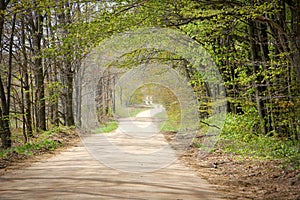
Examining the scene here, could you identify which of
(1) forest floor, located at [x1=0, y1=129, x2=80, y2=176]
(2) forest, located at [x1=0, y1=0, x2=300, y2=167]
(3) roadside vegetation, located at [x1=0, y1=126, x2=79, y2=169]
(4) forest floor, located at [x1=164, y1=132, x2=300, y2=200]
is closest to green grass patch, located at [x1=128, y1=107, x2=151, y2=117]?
(3) roadside vegetation, located at [x1=0, y1=126, x2=79, y2=169]

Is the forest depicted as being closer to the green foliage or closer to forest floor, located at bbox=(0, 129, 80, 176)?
the green foliage

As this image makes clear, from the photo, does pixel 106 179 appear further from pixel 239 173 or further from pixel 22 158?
pixel 22 158

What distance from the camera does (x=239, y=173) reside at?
28.1 feet

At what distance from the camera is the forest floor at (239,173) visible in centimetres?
662

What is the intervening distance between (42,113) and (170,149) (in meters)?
9.21

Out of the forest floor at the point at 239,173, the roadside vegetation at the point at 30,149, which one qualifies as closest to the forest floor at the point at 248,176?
the forest floor at the point at 239,173

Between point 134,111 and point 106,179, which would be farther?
point 134,111

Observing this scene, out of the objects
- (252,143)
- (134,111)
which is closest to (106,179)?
(252,143)

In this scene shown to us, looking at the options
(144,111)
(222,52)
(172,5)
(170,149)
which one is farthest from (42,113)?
(144,111)

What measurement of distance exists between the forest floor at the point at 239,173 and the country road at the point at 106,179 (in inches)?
14.0

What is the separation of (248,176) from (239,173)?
0.45m

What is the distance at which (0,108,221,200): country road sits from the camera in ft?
21.3

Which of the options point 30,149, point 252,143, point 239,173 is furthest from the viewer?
point 30,149

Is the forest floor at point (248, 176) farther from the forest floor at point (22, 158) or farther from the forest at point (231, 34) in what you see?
the forest floor at point (22, 158)
